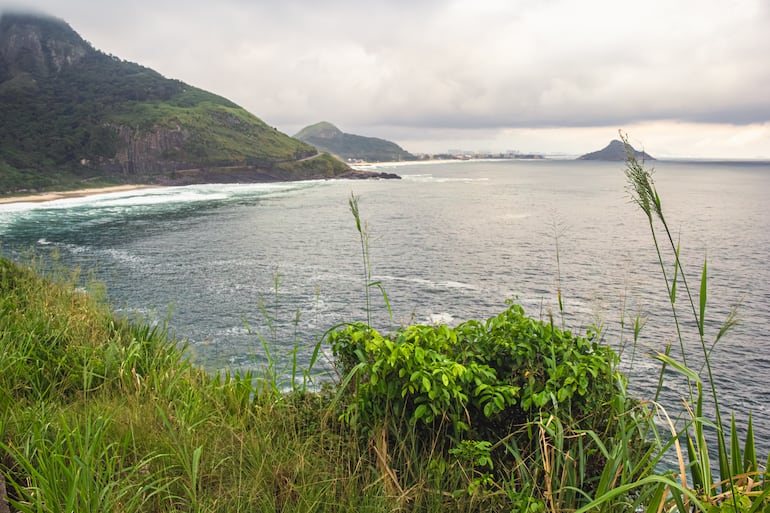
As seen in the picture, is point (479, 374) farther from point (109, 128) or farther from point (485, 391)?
point (109, 128)

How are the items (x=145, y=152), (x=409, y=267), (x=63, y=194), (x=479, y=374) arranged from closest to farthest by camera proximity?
(x=479, y=374) → (x=409, y=267) → (x=63, y=194) → (x=145, y=152)

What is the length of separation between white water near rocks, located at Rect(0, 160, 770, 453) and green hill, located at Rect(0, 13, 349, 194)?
41564mm

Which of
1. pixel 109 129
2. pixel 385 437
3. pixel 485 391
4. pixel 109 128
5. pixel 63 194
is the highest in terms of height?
pixel 109 128

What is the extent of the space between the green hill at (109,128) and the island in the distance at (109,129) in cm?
26

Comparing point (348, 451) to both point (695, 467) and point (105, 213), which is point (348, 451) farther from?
point (105, 213)

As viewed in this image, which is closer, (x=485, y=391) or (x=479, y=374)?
(x=485, y=391)

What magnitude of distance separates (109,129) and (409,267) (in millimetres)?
112266

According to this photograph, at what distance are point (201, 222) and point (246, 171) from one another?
72.0 m

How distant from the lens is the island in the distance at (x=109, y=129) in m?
104

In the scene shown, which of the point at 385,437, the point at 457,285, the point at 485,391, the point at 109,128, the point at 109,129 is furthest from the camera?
the point at 109,128

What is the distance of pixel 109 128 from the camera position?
118625mm

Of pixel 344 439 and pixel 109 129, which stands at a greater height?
pixel 109 129

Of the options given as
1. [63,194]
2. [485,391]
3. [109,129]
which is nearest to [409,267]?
[485,391]

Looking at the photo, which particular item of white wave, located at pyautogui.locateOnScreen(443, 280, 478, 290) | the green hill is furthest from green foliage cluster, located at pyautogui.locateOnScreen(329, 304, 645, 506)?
the green hill
